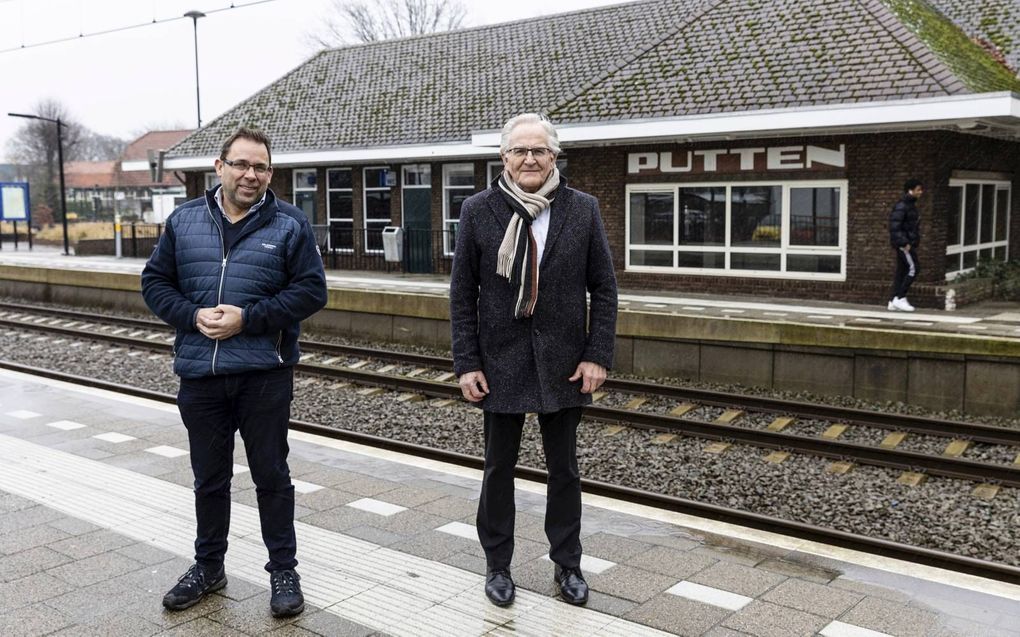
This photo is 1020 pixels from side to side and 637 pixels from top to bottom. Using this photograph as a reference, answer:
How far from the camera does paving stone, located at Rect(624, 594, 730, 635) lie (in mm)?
4168

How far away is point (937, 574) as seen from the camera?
195 inches

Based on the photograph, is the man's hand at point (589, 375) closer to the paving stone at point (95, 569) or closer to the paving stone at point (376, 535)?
the paving stone at point (376, 535)

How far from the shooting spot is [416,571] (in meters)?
4.84

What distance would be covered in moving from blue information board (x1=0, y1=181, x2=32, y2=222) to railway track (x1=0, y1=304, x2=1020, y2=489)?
28645 mm

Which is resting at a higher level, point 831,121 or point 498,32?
point 498,32

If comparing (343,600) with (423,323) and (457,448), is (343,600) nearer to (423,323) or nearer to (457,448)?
(457,448)

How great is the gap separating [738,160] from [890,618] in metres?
14.1

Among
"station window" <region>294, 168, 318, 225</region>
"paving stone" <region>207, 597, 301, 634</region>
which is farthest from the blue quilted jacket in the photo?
"station window" <region>294, 168, 318, 225</region>

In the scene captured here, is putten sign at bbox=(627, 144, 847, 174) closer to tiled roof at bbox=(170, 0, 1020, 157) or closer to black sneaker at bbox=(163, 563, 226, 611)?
tiled roof at bbox=(170, 0, 1020, 157)

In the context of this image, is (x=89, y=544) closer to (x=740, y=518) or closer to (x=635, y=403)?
(x=740, y=518)

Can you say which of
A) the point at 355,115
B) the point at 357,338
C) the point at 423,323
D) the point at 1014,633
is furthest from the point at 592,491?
the point at 355,115

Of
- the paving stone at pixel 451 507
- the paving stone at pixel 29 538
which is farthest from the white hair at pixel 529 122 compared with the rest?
the paving stone at pixel 29 538

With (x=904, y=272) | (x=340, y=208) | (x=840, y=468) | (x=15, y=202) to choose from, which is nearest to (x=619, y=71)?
(x=904, y=272)

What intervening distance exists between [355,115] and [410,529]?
71.6 ft
